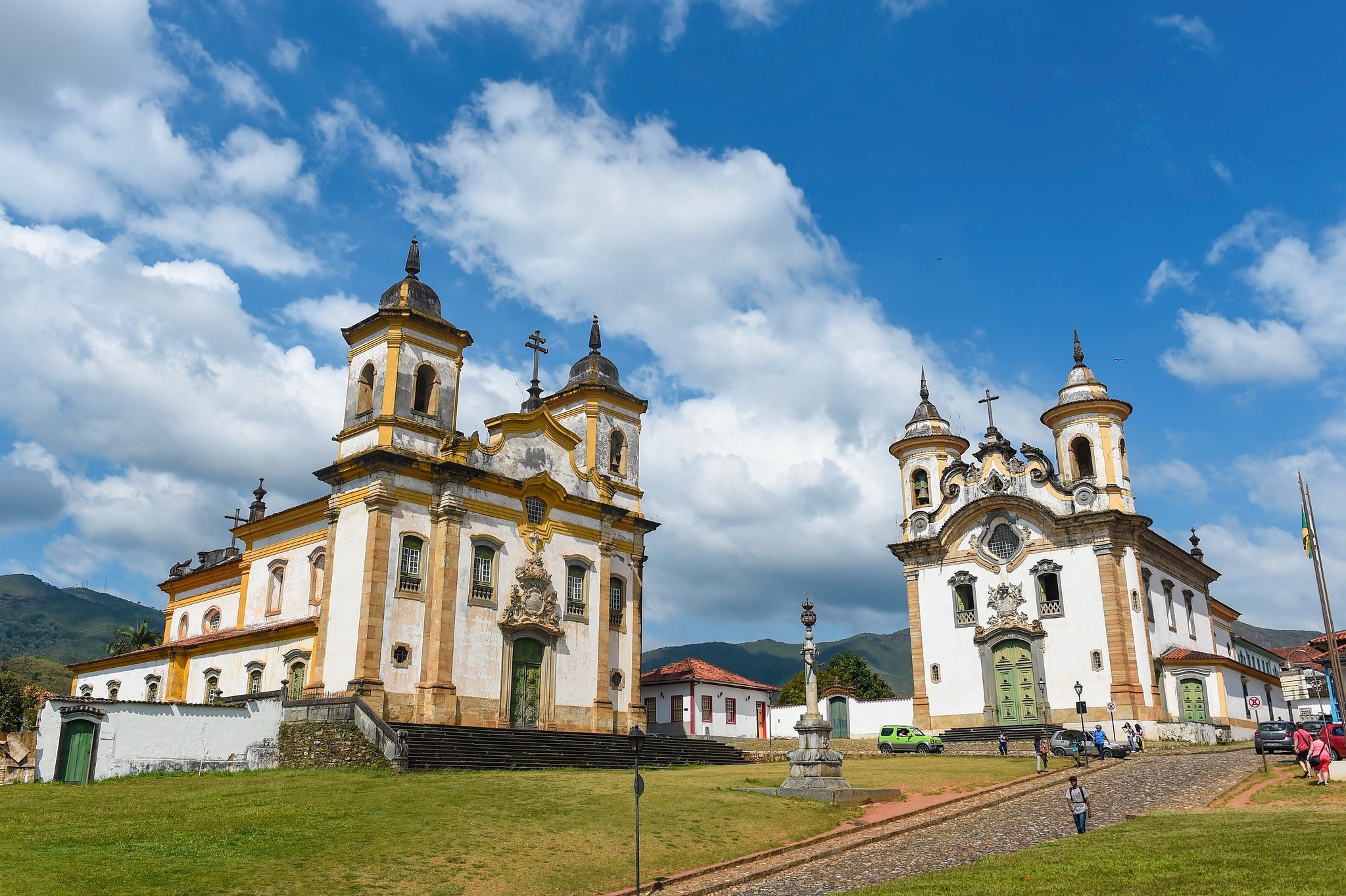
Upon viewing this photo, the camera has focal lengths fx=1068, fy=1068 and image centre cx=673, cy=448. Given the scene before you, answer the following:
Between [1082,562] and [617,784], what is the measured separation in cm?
2696

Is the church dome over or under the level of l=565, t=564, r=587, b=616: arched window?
over

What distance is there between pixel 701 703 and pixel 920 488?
1504cm

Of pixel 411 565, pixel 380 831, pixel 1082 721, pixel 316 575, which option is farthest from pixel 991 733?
pixel 380 831

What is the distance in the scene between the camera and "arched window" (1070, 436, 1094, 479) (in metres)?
47.1

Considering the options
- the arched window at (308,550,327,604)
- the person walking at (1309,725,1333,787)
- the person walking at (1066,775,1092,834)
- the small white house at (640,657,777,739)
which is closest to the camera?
the person walking at (1066,775,1092,834)

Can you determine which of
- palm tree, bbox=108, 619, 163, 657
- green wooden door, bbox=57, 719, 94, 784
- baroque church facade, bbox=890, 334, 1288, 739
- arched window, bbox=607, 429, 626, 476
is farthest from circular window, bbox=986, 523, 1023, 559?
palm tree, bbox=108, 619, 163, 657

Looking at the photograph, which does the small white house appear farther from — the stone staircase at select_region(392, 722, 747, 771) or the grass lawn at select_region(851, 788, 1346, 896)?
the grass lawn at select_region(851, 788, 1346, 896)

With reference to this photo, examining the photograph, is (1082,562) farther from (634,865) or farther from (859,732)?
(634,865)

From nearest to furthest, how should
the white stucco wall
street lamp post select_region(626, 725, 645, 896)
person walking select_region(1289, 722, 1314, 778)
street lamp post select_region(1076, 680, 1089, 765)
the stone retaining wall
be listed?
1. street lamp post select_region(626, 725, 645, 896)
2. person walking select_region(1289, 722, 1314, 778)
3. the white stucco wall
4. the stone retaining wall
5. street lamp post select_region(1076, 680, 1089, 765)

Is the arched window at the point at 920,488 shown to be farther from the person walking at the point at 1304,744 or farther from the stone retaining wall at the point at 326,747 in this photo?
the stone retaining wall at the point at 326,747

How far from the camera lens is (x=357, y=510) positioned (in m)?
33.2

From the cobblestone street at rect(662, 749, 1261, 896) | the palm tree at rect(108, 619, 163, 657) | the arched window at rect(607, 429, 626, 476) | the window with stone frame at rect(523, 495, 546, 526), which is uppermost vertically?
the arched window at rect(607, 429, 626, 476)

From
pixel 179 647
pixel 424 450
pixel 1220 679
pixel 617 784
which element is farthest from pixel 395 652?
pixel 1220 679

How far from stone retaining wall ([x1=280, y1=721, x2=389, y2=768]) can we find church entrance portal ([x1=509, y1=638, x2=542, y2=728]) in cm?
684
